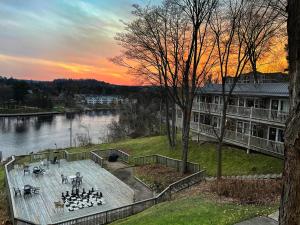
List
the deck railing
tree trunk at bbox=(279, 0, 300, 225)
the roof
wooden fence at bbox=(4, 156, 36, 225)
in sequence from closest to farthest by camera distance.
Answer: tree trunk at bbox=(279, 0, 300, 225), wooden fence at bbox=(4, 156, 36, 225), the roof, the deck railing

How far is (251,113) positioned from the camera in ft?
88.6

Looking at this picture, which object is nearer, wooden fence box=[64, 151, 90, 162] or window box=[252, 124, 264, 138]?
window box=[252, 124, 264, 138]

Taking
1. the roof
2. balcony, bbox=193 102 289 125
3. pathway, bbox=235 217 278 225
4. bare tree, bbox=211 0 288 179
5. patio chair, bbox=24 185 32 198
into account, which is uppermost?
bare tree, bbox=211 0 288 179

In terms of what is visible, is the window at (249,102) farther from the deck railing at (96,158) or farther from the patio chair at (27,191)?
the patio chair at (27,191)

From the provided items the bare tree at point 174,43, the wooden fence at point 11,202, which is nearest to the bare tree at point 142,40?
the bare tree at point 174,43

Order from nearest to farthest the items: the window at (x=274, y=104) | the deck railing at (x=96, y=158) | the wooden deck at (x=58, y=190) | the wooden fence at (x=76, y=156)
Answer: the wooden deck at (x=58, y=190)
the window at (x=274, y=104)
the deck railing at (x=96, y=158)
the wooden fence at (x=76, y=156)

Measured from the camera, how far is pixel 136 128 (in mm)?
71938

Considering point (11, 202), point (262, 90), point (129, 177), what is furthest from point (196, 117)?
point (11, 202)

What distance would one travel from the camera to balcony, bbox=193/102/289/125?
24.2 meters

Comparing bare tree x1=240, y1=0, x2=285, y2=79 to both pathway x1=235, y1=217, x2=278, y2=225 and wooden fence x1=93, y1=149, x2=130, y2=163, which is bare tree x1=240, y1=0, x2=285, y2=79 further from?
wooden fence x1=93, y1=149, x2=130, y2=163

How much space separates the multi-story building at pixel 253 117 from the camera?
24.6m

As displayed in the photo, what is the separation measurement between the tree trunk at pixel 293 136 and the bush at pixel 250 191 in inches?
367

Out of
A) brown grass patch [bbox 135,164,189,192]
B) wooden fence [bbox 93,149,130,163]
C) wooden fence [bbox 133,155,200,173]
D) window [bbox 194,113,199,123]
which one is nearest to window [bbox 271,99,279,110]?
wooden fence [bbox 133,155,200,173]

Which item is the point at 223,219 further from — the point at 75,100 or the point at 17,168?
the point at 75,100
